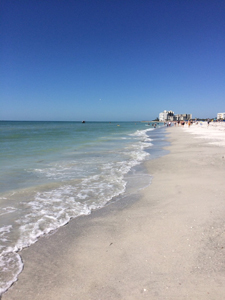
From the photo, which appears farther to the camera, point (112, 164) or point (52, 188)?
point (112, 164)

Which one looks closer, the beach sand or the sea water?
the beach sand

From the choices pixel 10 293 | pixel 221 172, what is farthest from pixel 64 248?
pixel 221 172

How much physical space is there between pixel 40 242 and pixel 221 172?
21.3 feet

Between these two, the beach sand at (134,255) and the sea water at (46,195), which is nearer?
the beach sand at (134,255)

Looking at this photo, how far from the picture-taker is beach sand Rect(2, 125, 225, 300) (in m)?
2.41

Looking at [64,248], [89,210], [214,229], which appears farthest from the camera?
[89,210]

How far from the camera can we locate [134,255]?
303 centimetres

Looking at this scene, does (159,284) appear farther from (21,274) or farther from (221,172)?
(221,172)

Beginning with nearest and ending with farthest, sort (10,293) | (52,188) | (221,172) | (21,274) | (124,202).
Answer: (10,293)
(21,274)
(124,202)
(52,188)
(221,172)

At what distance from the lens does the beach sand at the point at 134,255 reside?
2410 millimetres

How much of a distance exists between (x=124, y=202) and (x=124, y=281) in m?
2.68

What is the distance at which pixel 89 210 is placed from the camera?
15.7ft

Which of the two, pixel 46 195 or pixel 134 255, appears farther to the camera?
pixel 46 195

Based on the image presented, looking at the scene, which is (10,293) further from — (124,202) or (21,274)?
(124,202)
